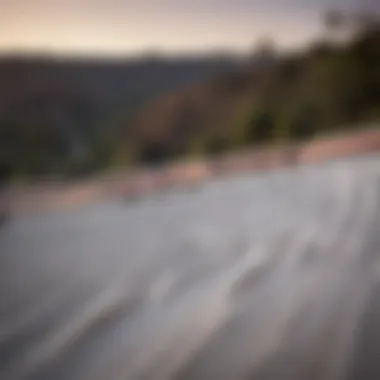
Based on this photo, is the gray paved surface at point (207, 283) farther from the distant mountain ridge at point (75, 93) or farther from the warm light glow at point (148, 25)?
the warm light glow at point (148, 25)

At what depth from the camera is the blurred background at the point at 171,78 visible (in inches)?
45.7

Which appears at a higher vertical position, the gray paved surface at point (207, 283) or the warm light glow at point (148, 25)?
the warm light glow at point (148, 25)

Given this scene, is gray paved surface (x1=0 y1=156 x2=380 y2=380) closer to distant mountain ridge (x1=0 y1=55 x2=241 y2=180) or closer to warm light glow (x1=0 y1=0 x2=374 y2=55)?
distant mountain ridge (x1=0 y1=55 x2=241 y2=180)

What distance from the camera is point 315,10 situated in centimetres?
121

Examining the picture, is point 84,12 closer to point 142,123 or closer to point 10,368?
point 142,123

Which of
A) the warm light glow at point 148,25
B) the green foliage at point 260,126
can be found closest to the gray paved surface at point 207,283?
the green foliage at point 260,126

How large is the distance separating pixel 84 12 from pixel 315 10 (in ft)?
1.36

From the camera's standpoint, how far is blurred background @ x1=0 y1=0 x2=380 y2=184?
1161mm

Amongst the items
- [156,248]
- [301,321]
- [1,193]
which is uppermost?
[1,193]

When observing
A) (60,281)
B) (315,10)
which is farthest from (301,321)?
(315,10)


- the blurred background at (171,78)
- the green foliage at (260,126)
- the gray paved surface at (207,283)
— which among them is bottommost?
the gray paved surface at (207,283)

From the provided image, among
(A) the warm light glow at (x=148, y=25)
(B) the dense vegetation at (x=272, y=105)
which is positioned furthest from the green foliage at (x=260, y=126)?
(A) the warm light glow at (x=148, y=25)

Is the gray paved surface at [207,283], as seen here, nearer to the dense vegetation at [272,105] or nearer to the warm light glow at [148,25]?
the dense vegetation at [272,105]

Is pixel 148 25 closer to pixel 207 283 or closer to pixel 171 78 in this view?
pixel 171 78
